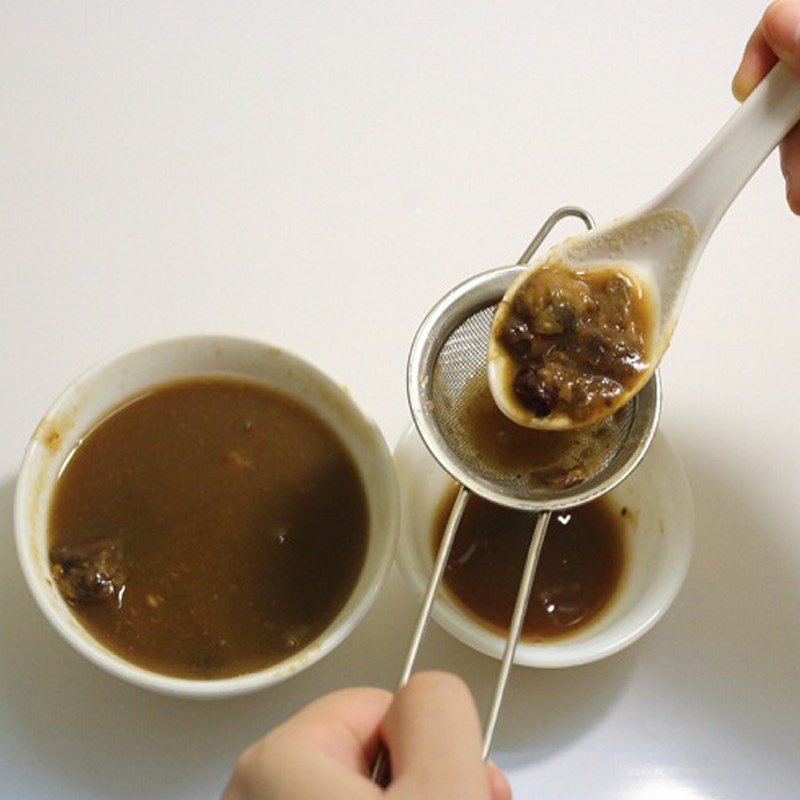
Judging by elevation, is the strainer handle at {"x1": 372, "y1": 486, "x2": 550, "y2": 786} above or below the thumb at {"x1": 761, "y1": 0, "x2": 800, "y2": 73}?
below

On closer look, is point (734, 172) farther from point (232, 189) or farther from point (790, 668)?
point (232, 189)

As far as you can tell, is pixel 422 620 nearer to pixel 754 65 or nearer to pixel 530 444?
pixel 530 444

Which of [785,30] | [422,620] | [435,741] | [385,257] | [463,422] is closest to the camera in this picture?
[435,741]

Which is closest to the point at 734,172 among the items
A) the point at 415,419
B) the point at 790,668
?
the point at 415,419

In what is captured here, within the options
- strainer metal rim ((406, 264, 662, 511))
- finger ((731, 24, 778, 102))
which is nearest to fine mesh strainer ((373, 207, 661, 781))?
strainer metal rim ((406, 264, 662, 511))

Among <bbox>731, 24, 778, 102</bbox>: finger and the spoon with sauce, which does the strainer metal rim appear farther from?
<bbox>731, 24, 778, 102</bbox>: finger

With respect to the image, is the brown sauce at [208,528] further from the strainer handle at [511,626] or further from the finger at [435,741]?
the finger at [435,741]

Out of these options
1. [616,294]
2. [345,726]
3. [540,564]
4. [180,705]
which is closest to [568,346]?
[616,294]

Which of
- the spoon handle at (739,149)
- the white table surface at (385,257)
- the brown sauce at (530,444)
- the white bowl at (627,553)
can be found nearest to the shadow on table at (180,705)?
the white table surface at (385,257)
